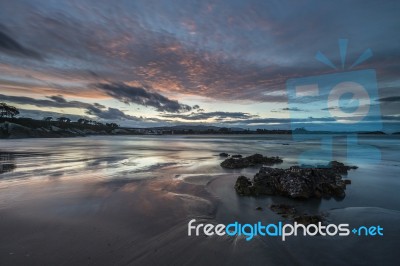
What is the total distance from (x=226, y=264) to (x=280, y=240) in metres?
1.54

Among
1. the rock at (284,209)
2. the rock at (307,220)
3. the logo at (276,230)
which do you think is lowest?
the logo at (276,230)

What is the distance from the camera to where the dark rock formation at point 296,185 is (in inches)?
301

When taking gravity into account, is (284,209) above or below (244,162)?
below

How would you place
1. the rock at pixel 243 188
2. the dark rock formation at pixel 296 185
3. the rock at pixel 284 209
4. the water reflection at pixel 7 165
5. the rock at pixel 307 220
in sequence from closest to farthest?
1. the rock at pixel 307 220
2. the rock at pixel 284 209
3. the dark rock formation at pixel 296 185
4. the rock at pixel 243 188
5. the water reflection at pixel 7 165

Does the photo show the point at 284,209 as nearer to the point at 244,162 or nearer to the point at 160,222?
the point at 160,222

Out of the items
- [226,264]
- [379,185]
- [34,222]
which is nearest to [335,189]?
[379,185]

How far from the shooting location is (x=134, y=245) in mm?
4242

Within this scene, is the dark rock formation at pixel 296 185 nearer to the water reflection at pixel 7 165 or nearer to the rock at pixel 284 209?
the rock at pixel 284 209

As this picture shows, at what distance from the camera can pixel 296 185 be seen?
7.74 metres

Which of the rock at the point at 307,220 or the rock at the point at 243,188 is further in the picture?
the rock at the point at 243,188

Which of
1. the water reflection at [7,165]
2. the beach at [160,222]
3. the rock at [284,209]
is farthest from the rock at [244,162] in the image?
the water reflection at [7,165]

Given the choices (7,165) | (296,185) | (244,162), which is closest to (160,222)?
(296,185)

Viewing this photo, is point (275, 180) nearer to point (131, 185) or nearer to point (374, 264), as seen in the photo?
point (374, 264)

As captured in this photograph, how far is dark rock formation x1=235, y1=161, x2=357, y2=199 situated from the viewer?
25.1ft
